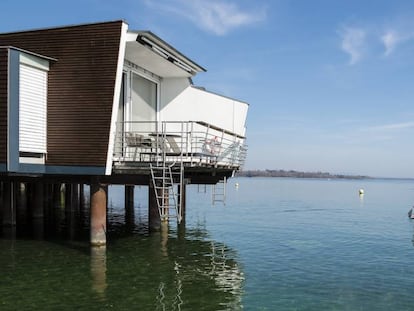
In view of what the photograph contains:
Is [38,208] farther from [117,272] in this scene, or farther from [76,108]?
[117,272]

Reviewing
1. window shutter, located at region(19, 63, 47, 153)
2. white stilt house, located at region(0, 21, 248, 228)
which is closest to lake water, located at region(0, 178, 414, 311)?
white stilt house, located at region(0, 21, 248, 228)

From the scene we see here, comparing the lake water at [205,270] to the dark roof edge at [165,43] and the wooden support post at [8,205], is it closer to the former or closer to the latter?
the wooden support post at [8,205]

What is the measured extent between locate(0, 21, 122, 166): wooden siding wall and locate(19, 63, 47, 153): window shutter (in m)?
0.22

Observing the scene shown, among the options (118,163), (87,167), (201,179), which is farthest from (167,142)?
(201,179)

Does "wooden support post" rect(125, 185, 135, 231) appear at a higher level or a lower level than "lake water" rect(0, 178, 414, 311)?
higher

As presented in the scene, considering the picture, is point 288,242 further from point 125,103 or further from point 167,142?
point 125,103

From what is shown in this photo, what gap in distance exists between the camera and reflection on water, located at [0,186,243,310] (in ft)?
36.3

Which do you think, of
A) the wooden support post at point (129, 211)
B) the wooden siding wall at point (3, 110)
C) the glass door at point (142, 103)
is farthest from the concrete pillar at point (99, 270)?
the wooden support post at point (129, 211)

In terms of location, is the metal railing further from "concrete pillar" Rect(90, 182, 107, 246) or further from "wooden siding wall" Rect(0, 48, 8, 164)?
"wooden siding wall" Rect(0, 48, 8, 164)

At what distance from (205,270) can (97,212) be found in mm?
4569

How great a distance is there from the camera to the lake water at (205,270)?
11.3 meters

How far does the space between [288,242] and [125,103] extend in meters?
9.68

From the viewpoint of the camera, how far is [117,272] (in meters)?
13.9

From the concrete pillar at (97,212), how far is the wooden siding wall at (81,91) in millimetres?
1565
